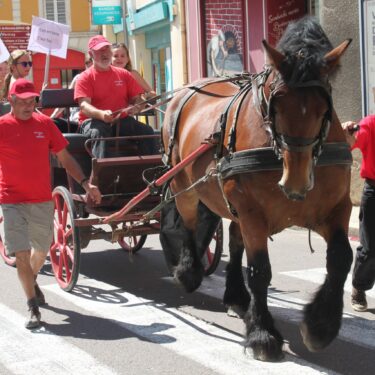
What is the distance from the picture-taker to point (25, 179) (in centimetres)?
607

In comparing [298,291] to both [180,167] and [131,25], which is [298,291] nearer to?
[180,167]

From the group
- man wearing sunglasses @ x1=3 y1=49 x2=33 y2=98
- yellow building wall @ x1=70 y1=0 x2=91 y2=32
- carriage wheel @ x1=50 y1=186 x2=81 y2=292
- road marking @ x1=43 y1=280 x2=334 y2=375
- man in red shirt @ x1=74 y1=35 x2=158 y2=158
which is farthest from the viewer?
yellow building wall @ x1=70 y1=0 x2=91 y2=32

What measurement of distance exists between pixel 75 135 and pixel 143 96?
84 cm

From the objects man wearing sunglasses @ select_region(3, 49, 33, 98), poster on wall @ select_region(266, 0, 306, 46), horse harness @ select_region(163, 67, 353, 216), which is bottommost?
horse harness @ select_region(163, 67, 353, 216)

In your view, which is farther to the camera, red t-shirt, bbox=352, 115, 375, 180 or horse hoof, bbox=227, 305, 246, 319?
horse hoof, bbox=227, 305, 246, 319

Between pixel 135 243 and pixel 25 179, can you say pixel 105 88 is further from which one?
pixel 135 243

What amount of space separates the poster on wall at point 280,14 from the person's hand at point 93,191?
27.8ft

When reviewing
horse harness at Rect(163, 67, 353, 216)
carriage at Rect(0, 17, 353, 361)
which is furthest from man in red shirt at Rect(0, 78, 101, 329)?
horse harness at Rect(163, 67, 353, 216)

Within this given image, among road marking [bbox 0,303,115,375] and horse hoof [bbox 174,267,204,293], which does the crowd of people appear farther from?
horse hoof [bbox 174,267,204,293]

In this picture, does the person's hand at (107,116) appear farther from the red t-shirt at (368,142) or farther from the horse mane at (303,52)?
the horse mane at (303,52)

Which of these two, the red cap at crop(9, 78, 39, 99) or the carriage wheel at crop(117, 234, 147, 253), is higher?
the red cap at crop(9, 78, 39, 99)

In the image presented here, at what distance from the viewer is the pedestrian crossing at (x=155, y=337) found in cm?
484

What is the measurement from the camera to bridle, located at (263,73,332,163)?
440 cm

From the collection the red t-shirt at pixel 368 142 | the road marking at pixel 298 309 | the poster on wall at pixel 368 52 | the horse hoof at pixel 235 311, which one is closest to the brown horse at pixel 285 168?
the road marking at pixel 298 309
